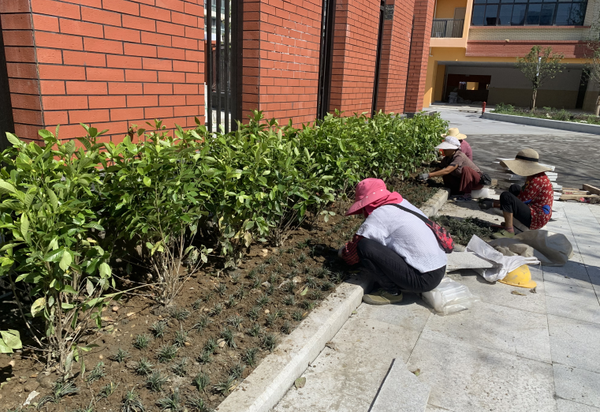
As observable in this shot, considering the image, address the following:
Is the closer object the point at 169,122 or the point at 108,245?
the point at 108,245

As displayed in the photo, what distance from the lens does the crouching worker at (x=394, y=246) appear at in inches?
140

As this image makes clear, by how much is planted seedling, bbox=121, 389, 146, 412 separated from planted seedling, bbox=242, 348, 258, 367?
25.0 inches

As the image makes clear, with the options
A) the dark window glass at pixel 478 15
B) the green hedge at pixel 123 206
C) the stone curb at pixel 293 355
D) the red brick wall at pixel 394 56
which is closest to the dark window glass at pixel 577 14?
the dark window glass at pixel 478 15

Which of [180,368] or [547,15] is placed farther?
[547,15]

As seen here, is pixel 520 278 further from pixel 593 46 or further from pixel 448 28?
pixel 448 28

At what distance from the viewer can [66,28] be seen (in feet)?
9.87

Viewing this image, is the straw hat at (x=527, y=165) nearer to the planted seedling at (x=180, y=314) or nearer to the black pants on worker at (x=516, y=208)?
the black pants on worker at (x=516, y=208)

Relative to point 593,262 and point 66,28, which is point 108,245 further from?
point 593,262

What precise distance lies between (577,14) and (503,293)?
121ft

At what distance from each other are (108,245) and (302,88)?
4.08 metres

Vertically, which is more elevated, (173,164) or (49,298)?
(173,164)

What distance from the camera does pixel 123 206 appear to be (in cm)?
273

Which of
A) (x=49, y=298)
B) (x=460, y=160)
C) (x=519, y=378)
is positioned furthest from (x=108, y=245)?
(x=460, y=160)

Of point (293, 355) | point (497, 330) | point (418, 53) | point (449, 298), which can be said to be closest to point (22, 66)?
point (293, 355)
